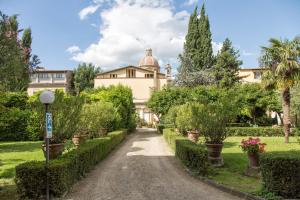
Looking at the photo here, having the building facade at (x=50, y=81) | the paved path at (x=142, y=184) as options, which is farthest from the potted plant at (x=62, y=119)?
the building facade at (x=50, y=81)

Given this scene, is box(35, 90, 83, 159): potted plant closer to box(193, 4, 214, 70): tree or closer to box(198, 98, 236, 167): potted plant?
box(198, 98, 236, 167): potted plant

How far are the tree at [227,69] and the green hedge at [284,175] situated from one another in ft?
128

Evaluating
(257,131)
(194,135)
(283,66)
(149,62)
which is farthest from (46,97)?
(149,62)

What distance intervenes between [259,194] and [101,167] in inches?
293

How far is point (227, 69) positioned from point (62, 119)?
38.4 metres

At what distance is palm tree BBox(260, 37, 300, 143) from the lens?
68.5ft

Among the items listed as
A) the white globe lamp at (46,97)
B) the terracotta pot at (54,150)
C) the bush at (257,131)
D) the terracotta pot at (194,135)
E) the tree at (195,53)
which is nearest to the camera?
the white globe lamp at (46,97)

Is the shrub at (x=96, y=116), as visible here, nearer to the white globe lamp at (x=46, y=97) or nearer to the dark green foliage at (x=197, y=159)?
the dark green foliage at (x=197, y=159)

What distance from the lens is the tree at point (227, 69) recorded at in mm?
46216

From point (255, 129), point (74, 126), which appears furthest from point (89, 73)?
point (74, 126)

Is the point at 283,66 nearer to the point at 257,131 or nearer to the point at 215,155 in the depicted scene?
the point at 215,155

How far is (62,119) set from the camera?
40.7 feet

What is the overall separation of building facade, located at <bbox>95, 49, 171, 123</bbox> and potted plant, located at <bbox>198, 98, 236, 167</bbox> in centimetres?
4533

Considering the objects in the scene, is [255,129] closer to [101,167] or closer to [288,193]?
[101,167]
